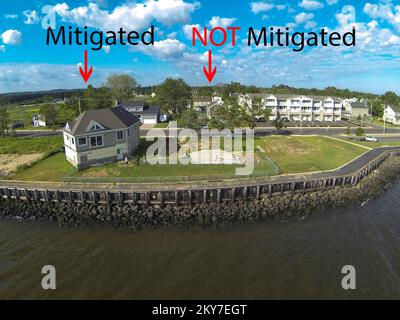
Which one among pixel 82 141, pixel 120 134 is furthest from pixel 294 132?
pixel 82 141

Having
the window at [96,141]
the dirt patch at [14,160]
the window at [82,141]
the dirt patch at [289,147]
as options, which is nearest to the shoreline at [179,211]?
the dirt patch at [14,160]

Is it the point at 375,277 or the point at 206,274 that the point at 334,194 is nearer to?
the point at 375,277

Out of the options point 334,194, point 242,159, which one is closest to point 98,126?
point 242,159

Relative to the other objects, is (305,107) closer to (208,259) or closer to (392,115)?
(392,115)

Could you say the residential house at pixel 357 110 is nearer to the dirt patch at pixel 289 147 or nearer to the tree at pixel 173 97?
the dirt patch at pixel 289 147

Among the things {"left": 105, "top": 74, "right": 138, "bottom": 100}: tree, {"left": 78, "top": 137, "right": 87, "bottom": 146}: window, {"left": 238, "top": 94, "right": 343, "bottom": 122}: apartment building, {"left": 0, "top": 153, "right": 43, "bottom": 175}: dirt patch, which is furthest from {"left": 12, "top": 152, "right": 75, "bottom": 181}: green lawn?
{"left": 105, "top": 74, "right": 138, "bottom": 100}: tree
